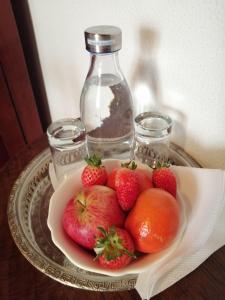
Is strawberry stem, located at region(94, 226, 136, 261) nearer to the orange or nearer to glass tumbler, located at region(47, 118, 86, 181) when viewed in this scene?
the orange

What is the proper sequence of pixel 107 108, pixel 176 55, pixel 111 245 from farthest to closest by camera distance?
pixel 107 108, pixel 176 55, pixel 111 245

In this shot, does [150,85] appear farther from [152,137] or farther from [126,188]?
[126,188]

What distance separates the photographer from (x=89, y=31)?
15.8 inches

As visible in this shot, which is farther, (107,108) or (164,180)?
(107,108)

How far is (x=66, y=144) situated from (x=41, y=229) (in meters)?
0.14

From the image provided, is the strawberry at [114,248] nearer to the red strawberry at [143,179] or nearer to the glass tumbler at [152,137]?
the red strawberry at [143,179]

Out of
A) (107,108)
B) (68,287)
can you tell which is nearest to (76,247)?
(68,287)

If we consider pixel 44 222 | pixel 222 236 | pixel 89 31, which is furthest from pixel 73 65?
pixel 222 236

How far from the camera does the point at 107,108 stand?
1.73ft

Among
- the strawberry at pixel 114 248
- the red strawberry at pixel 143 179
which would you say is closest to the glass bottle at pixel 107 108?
the red strawberry at pixel 143 179

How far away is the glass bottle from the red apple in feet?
0.60

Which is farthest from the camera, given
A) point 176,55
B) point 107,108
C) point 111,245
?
point 107,108

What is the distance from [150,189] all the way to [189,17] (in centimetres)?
23

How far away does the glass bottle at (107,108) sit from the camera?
1.52 feet
